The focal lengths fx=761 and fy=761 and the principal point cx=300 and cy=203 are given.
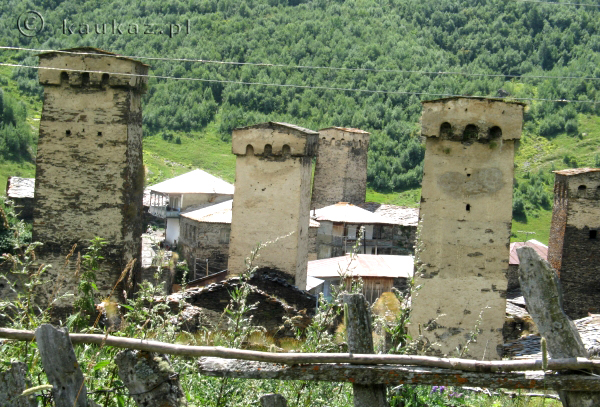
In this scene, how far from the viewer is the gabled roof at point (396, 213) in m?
36.0

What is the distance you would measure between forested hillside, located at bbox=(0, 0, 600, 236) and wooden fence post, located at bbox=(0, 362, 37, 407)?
55.5 meters

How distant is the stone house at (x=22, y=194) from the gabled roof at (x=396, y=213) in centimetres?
1572

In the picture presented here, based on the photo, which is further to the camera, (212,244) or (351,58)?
(351,58)

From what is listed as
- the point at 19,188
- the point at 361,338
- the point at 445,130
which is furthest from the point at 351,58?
the point at 361,338

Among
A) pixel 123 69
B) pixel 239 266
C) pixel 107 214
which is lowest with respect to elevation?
pixel 239 266

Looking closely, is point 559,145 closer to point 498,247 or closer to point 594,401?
point 498,247

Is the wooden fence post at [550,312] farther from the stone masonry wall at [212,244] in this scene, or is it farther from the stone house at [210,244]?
the stone masonry wall at [212,244]

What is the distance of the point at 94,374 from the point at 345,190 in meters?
35.9

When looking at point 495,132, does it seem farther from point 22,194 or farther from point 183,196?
point 183,196

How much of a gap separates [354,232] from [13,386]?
3063cm

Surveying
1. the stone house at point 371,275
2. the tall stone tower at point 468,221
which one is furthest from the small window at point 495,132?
the stone house at point 371,275

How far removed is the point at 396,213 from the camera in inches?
1484

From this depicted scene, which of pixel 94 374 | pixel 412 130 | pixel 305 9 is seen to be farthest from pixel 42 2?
pixel 94 374

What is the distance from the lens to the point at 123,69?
591 inches
